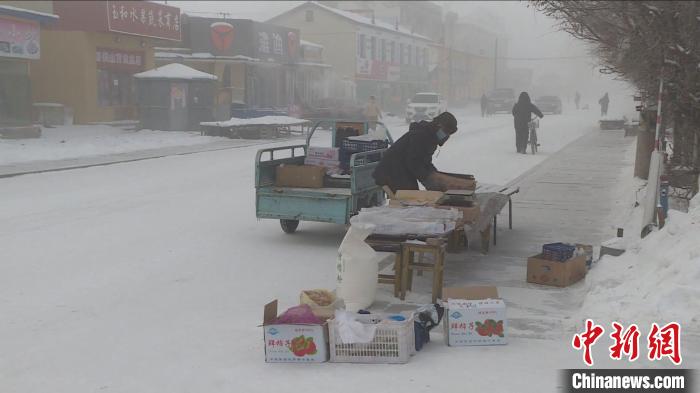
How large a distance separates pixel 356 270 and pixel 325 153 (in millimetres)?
4949

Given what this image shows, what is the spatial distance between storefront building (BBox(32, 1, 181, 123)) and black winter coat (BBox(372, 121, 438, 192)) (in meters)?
26.4

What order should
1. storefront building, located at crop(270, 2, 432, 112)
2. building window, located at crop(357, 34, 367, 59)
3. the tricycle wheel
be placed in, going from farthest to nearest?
building window, located at crop(357, 34, 367, 59) → storefront building, located at crop(270, 2, 432, 112) → the tricycle wheel

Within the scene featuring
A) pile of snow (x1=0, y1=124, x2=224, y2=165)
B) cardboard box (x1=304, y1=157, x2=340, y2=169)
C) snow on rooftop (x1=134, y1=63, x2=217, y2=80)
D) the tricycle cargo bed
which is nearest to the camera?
the tricycle cargo bed

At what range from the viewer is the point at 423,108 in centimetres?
4625

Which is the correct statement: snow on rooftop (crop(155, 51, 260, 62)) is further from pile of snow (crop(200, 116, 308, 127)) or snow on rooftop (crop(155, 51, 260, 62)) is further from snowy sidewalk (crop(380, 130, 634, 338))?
snowy sidewalk (crop(380, 130, 634, 338))

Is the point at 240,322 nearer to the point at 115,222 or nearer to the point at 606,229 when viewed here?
the point at 115,222

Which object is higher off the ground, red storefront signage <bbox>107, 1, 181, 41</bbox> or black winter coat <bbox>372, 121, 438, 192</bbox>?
red storefront signage <bbox>107, 1, 181, 41</bbox>

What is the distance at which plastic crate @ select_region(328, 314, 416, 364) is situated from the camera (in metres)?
5.48

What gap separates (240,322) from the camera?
6.55m

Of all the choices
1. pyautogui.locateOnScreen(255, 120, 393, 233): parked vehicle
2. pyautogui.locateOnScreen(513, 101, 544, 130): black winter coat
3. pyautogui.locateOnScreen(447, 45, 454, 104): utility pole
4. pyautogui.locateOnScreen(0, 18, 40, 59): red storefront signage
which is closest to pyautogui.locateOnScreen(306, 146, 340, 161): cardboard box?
pyautogui.locateOnScreen(255, 120, 393, 233): parked vehicle

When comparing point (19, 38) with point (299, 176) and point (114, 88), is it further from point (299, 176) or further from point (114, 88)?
point (299, 176)

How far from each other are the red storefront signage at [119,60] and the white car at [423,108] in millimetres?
16054

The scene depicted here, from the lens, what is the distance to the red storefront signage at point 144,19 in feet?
108

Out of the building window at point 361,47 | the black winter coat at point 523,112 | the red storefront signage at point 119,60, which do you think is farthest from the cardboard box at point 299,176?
the building window at point 361,47
